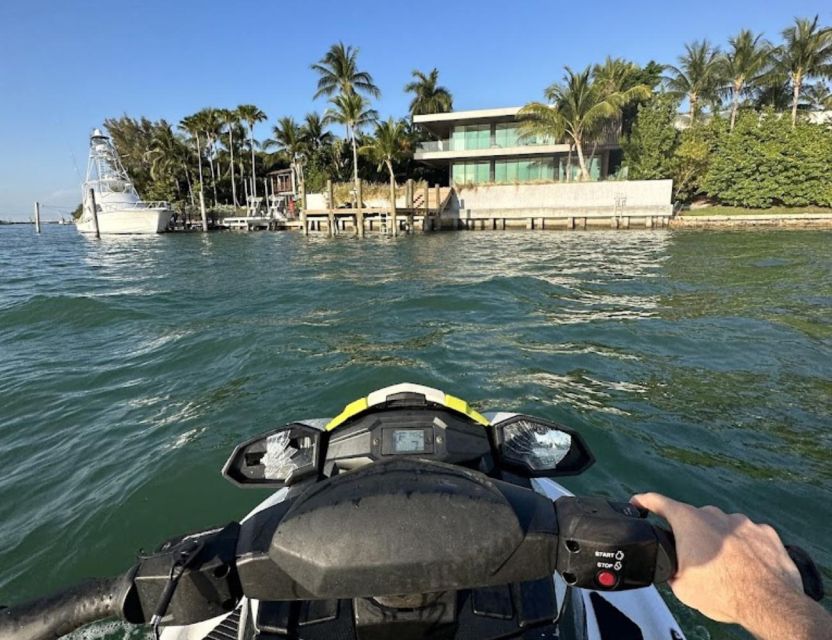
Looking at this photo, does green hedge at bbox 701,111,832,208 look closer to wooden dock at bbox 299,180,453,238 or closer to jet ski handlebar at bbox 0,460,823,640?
wooden dock at bbox 299,180,453,238

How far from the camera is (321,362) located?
6.38 metres

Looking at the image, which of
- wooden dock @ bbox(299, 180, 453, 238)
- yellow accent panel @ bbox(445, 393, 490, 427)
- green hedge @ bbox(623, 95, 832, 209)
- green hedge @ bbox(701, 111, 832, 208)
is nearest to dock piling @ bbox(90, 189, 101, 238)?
wooden dock @ bbox(299, 180, 453, 238)

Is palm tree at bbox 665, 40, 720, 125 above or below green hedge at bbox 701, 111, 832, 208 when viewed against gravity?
above

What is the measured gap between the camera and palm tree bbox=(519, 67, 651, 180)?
3225 centimetres

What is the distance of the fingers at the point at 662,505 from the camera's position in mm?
1044

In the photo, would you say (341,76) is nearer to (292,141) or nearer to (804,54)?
(292,141)

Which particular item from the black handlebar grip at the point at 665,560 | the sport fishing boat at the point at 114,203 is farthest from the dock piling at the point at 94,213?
the black handlebar grip at the point at 665,560

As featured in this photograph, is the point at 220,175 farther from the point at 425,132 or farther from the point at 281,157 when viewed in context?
the point at 425,132

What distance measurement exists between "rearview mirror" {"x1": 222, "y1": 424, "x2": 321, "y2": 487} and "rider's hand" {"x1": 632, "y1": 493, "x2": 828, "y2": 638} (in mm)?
1103

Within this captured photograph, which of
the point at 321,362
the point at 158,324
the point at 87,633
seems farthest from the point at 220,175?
the point at 87,633

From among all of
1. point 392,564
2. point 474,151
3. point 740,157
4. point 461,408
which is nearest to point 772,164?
point 740,157

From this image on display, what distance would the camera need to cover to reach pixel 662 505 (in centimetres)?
106

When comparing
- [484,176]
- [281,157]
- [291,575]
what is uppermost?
[281,157]

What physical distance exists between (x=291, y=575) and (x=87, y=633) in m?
2.33
